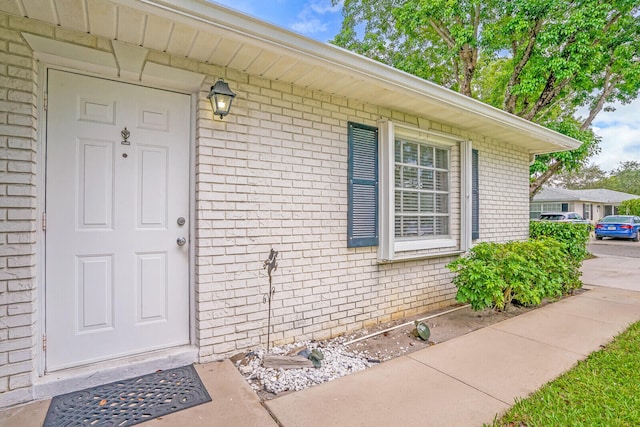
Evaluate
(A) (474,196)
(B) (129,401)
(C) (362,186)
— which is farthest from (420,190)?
(B) (129,401)

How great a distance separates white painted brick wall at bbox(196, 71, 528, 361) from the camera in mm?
2646

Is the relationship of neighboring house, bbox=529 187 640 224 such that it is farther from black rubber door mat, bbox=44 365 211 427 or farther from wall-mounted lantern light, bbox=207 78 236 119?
black rubber door mat, bbox=44 365 211 427

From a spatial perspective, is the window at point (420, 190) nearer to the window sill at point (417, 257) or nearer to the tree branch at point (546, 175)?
the window sill at point (417, 257)

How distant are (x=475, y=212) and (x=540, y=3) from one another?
5.52m

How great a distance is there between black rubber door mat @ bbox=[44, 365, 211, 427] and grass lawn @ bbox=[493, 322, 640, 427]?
6.40 ft

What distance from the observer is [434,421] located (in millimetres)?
1919

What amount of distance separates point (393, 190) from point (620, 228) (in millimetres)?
18206

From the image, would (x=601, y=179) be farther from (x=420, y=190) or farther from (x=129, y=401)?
(x=129, y=401)

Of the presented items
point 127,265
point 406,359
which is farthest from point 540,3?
point 127,265

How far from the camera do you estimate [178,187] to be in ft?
8.70

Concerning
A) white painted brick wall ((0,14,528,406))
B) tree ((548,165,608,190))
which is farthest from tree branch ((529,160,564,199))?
tree ((548,165,608,190))

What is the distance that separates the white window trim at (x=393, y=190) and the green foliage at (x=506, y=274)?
39cm

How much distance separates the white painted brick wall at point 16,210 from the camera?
6.44ft

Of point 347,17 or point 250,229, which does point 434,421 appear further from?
point 347,17
